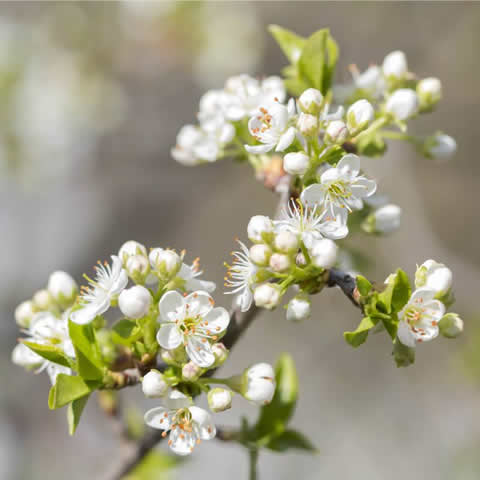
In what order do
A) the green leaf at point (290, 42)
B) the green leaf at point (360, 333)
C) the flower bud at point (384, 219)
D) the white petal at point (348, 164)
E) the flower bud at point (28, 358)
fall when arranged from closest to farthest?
the green leaf at point (360, 333)
the white petal at point (348, 164)
the flower bud at point (28, 358)
the flower bud at point (384, 219)
the green leaf at point (290, 42)

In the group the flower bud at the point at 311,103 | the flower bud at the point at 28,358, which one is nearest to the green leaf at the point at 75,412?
the flower bud at the point at 28,358

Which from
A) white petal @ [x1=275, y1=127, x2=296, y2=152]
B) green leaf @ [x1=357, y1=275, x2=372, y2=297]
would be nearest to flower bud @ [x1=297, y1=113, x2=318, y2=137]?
white petal @ [x1=275, y1=127, x2=296, y2=152]

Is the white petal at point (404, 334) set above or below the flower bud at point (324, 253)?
below

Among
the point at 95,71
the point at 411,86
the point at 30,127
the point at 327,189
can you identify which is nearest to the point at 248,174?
the point at 95,71

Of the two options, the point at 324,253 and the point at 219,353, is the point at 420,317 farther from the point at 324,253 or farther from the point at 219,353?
the point at 219,353

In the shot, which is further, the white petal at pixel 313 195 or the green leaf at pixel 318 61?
the green leaf at pixel 318 61

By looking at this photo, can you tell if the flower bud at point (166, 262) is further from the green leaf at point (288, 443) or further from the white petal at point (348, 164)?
the green leaf at point (288, 443)
